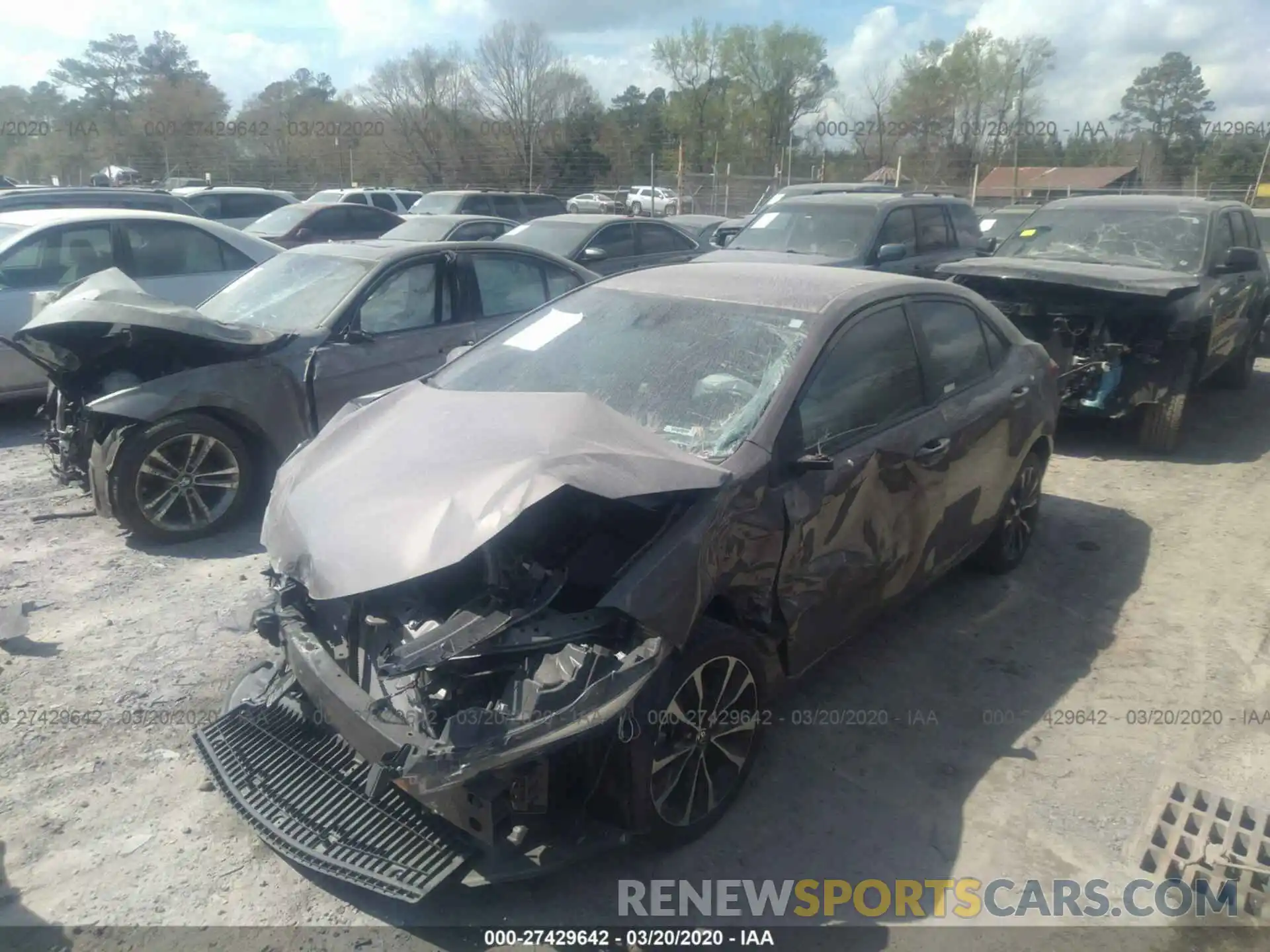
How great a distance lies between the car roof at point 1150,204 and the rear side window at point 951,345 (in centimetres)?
502

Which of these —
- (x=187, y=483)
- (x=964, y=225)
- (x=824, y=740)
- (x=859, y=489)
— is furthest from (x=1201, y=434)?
(x=187, y=483)

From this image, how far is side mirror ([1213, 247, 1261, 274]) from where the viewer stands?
7680 millimetres

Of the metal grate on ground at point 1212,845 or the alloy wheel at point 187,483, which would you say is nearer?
the metal grate on ground at point 1212,845

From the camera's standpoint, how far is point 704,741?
3.08 metres

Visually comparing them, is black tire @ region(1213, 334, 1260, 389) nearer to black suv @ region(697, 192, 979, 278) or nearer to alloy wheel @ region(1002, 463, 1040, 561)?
black suv @ region(697, 192, 979, 278)

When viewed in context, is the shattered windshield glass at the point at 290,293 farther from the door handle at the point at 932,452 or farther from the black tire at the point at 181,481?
the door handle at the point at 932,452

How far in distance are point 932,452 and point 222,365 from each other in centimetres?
404

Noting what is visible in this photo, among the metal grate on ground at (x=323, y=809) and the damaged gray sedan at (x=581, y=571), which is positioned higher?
the damaged gray sedan at (x=581, y=571)

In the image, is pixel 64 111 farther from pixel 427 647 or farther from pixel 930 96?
pixel 427 647

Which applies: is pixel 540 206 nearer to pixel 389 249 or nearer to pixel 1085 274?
pixel 389 249

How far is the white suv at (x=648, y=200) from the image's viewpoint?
1113 inches

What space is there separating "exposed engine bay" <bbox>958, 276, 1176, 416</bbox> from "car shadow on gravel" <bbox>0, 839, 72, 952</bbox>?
6.98m

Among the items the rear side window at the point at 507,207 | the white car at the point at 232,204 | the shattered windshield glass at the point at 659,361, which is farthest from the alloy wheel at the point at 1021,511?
the white car at the point at 232,204

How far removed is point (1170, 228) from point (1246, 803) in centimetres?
637
